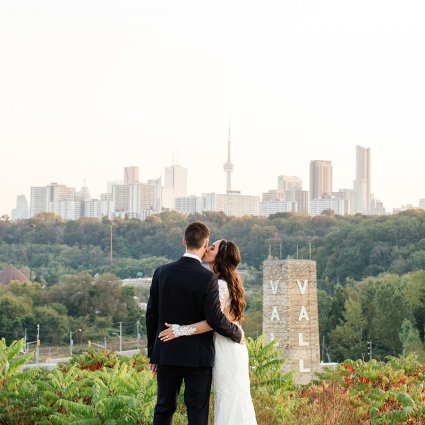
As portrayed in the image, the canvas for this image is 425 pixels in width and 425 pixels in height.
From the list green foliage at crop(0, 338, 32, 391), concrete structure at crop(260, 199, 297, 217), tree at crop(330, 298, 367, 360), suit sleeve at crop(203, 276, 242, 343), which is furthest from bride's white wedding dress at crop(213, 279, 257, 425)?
concrete structure at crop(260, 199, 297, 217)

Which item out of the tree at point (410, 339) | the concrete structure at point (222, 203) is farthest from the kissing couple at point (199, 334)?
the concrete structure at point (222, 203)

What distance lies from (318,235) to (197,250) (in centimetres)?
9077

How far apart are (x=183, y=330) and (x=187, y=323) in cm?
7

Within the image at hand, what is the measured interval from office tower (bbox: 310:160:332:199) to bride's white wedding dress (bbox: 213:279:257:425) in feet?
613

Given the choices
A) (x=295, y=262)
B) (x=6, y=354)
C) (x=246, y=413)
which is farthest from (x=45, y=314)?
(x=246, y=413)

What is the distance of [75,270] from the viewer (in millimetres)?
95875

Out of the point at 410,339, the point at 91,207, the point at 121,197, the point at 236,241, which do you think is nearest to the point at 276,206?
the point at 121,197

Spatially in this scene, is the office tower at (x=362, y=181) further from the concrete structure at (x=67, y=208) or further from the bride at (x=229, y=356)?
the bride at (x=229, y=356)

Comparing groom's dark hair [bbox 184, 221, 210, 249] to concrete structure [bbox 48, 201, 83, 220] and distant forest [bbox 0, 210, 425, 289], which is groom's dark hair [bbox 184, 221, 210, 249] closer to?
distant forest [bbox 0, 210, 425, 289]

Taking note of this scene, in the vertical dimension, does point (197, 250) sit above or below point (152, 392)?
above

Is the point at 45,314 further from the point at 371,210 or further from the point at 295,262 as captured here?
the point at 371,210

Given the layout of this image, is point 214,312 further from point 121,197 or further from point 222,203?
point 121,197

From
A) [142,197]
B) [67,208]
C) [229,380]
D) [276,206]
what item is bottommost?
[229,380]

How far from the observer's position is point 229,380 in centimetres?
631
